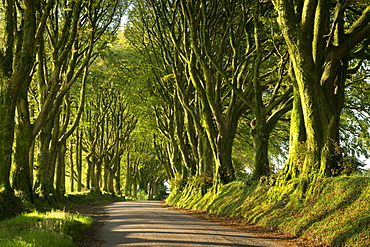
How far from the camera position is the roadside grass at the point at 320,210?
7.93 m

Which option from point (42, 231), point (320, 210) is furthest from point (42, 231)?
point (320, 210)

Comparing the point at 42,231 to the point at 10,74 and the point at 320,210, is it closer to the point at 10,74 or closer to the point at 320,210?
the point at 320,210

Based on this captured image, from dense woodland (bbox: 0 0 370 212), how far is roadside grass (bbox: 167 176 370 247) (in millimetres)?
510

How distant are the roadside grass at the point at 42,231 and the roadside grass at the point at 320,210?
16.7 ft

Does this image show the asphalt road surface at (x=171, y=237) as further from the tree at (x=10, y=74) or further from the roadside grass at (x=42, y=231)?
the tree at (x=10, y=74)

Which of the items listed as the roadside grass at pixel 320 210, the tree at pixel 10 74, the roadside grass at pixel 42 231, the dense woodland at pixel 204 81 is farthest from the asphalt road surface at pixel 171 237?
the tree at pixel 10 74

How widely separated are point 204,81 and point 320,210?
11330mm

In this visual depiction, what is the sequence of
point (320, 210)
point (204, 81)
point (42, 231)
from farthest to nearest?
point (204, 81)
point (320, 210)
point (42, 231)

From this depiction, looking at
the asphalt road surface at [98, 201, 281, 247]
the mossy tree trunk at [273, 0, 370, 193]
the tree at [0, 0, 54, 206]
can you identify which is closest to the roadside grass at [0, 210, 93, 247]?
the asphalt road surface at [98, 201, 281, 247]

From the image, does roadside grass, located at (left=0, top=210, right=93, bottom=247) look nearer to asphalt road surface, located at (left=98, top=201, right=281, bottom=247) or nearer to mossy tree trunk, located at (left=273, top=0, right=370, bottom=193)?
asphalt road surface, located at (left=98, top=201, right=281, bottom=247)

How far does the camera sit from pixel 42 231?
25.6ft

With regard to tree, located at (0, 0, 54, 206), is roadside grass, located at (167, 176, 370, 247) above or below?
below

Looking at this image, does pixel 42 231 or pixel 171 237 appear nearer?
pixel 42 231

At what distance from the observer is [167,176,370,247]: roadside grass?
7.93 m
